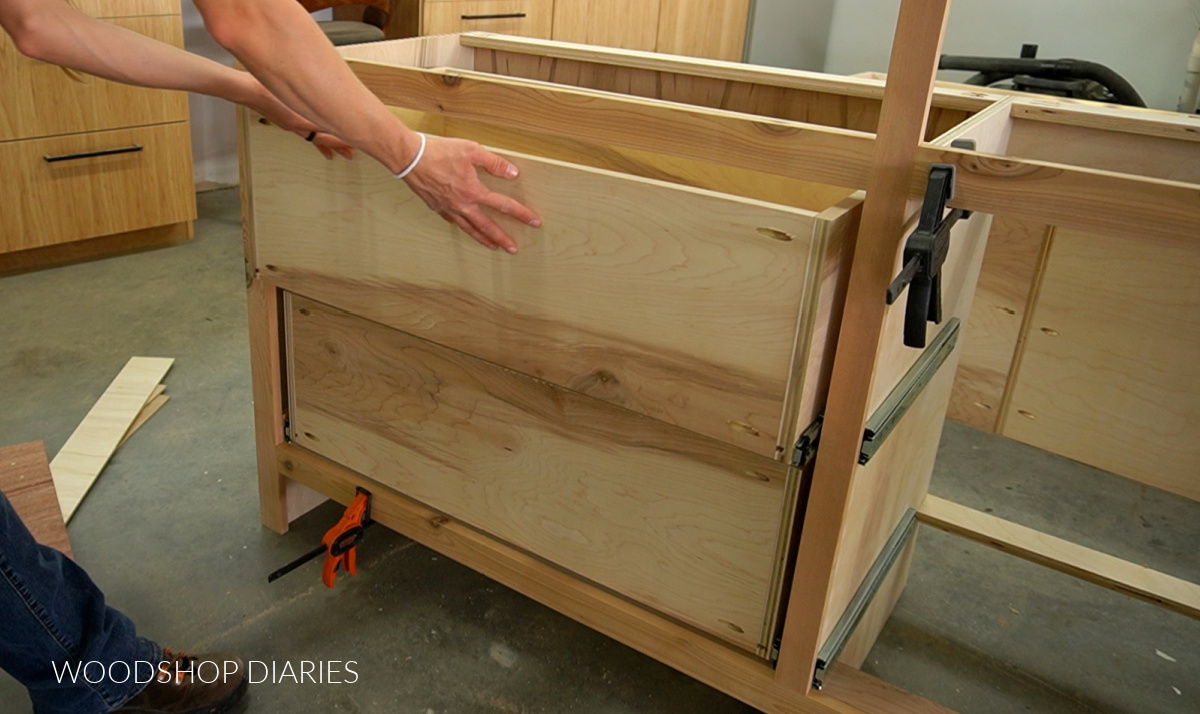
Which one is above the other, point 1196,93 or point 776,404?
point 1196,93

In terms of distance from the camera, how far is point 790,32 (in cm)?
382

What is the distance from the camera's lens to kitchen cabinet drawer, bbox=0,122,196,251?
2.23 meters

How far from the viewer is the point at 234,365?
1.96m

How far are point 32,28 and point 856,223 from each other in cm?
87

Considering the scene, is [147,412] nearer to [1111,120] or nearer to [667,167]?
[667,167]

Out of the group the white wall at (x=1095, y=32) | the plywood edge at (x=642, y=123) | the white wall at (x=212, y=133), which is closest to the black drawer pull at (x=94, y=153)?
the white wall at (x=212, y=133)

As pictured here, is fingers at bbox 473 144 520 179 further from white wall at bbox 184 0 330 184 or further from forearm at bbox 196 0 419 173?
white wall at bbox 184 0 330 184

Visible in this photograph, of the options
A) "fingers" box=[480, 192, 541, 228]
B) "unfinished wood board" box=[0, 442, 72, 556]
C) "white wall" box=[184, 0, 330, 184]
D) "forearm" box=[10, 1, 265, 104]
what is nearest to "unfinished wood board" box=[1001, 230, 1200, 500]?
"fingers" box=[480, 192, 541, 228]

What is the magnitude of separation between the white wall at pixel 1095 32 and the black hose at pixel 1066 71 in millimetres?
405

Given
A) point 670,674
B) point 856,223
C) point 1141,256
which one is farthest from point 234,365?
point 1141,256

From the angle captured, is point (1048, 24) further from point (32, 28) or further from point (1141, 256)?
point (32, 28)

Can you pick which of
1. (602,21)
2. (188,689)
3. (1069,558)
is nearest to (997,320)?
(1069,558)

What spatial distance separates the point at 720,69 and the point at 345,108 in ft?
1.87

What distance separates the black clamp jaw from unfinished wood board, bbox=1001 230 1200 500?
0.71 m
